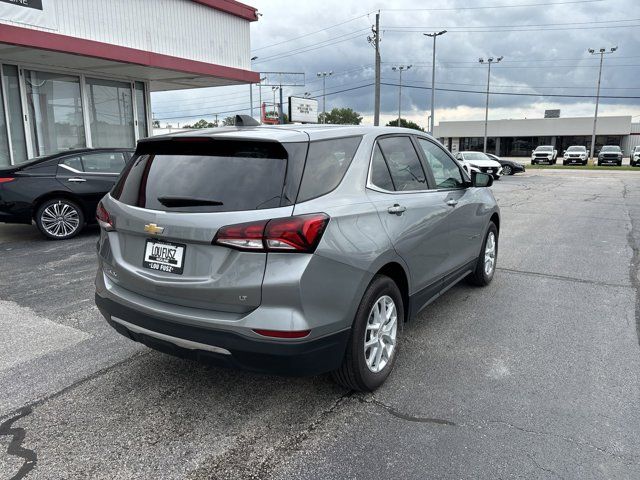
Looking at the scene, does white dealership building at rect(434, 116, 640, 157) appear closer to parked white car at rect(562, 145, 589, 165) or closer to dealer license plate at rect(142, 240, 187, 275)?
parked white car at rect(562, 145, 589, 165)

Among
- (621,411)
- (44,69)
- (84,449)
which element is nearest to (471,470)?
(621,411)

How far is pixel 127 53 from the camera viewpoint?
36.3 feet

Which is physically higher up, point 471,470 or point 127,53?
point 127,53

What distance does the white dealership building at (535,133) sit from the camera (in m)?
65.8

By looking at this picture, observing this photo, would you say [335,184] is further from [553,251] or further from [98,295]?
[553,251]

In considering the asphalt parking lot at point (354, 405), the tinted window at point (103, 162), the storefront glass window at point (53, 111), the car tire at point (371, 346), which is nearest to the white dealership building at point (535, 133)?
the storefront glass window at point (53, 111)

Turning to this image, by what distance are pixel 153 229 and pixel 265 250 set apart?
753 millimetres

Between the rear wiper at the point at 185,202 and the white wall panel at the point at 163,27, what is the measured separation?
28.4 ft

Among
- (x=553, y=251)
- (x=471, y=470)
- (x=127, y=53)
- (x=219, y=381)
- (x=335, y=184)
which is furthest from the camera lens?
(x=127, y=53)

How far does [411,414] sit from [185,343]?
4.76 feet

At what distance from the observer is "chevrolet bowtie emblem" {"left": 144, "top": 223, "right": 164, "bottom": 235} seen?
2.88 m

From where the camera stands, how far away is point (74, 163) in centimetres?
864

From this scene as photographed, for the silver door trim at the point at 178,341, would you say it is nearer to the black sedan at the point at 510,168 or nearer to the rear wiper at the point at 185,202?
the rear wiper at the point at 185,202

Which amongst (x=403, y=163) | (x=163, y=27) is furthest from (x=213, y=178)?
(x=163, y=27)
